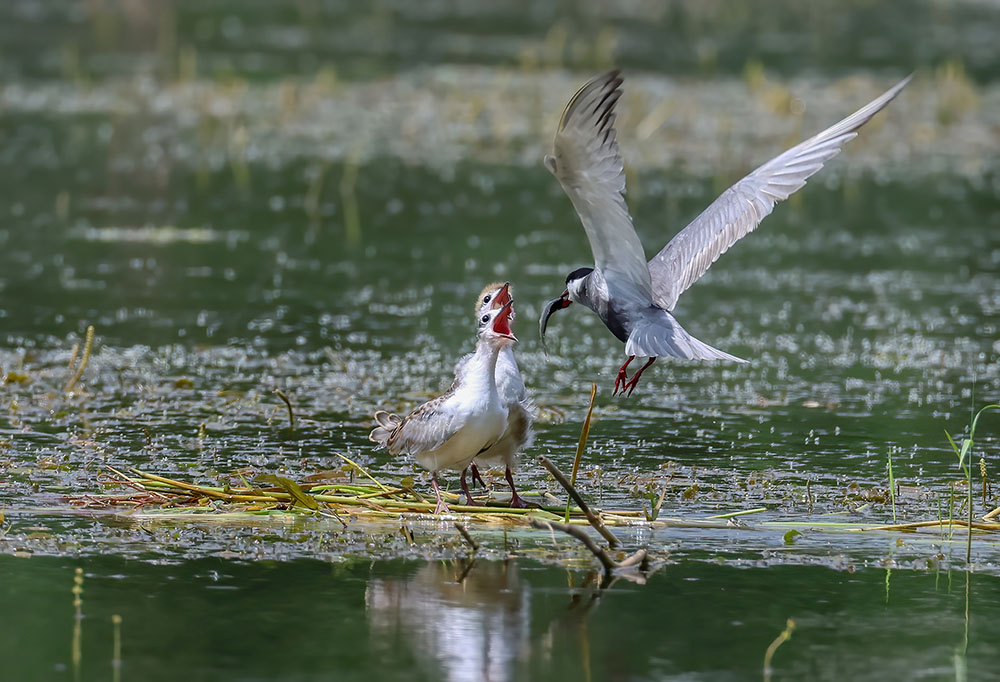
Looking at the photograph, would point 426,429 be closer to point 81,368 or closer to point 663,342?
point 663,342

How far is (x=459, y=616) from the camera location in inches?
211

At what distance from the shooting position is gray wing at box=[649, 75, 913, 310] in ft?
24.9

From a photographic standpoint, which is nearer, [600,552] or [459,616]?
[459,616]

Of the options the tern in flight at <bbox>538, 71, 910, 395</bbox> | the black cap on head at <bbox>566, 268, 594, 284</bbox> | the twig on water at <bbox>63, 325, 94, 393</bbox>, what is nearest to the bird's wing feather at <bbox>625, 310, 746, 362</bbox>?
the tern in flight at <bbox>538, 71, 910, 395</bbox>

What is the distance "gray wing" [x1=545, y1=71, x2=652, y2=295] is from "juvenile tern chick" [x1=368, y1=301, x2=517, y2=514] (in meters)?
0.56

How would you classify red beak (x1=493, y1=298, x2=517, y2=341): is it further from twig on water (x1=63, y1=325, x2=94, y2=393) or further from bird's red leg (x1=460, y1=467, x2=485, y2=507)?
twig on water (x1=63, y1=325, x2=94, y2=393)

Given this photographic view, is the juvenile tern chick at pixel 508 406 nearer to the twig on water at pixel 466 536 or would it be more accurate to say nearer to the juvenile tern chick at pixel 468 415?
the juvenile tern chick at pixel 468 415

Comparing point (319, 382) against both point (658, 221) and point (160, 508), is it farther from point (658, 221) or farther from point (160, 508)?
point (658, 221)

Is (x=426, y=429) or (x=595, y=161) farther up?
(x=595, y=161)

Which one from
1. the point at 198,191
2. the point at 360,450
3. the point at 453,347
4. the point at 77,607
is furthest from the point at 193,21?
the point at 77,607

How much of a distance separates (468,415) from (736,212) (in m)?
2.10

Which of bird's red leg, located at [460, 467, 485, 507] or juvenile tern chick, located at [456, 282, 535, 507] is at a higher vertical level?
juvenile tern chick, located at [456, 282, 535, 507]

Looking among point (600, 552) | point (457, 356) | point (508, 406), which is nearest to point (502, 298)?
point (508, 406)

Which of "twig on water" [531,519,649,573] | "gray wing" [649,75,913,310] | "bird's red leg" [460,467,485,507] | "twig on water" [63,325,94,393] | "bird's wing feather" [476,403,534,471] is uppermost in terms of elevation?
"gray wing" [649,75,913,310]
